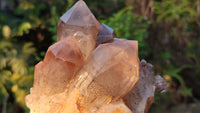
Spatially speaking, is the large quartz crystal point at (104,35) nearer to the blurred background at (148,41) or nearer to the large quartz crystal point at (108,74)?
the large quartz crystal point at (108,74)

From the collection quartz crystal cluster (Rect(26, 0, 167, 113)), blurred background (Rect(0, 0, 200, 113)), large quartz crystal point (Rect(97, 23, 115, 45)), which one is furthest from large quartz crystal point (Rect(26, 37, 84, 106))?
blurred background (Rect(0, 0, 200, 113))

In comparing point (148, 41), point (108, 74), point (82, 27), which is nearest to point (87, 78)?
point (108, 74)

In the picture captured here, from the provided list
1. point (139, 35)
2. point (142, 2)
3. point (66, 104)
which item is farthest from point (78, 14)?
point (142, 2)

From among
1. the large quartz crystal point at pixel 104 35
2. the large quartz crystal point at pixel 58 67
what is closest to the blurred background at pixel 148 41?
the large quartz crystal point at pixel 104 35

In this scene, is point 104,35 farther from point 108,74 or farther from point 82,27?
point 108,74

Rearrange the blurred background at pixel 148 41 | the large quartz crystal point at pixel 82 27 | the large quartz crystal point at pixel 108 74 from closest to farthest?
the large quartz crystal point at pixel 108 74 → the large quartz crystal point at pixel 82 27 → the blurred background at pixel 148 41

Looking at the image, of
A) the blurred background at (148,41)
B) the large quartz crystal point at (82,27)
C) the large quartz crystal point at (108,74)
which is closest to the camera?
the large quartz crystal point at (108,74)
